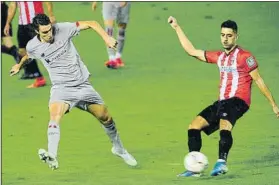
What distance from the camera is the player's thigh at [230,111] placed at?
12492mm

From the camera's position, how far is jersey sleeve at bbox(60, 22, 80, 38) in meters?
13.2

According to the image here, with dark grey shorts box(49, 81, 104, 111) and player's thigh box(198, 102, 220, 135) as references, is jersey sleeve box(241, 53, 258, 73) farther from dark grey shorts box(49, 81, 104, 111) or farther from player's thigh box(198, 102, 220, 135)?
dark grey shorts box(49, 81, 104, 111)

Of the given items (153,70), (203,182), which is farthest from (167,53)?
(203,182)

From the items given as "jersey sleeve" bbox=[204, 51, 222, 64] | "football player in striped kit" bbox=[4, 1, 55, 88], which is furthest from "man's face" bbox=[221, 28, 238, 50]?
"football player in striped kit" bbox=[4, 1, 55, 88]

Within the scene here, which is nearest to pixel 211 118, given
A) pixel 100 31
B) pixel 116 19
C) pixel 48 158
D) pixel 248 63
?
pixel 248 63

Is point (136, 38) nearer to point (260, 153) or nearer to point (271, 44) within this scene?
point (271, 44)

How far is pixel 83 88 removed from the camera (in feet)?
43.4

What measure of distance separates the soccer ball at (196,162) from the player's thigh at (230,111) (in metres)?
0.38

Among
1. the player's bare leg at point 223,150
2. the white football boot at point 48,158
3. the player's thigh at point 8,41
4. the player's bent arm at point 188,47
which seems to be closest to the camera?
the white football boot at point 48,158

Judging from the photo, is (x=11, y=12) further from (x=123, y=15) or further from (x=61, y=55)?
(x=61, y=55)

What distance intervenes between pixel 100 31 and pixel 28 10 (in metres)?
6.64

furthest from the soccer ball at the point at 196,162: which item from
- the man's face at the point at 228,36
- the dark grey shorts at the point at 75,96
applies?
the dark grey shorts at the point at 75,96

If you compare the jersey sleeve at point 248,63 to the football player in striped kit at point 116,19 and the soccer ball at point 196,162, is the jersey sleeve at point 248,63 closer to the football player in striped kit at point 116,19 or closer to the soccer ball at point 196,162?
the soccer ball at point 196,162

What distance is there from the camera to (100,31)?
12.6m
